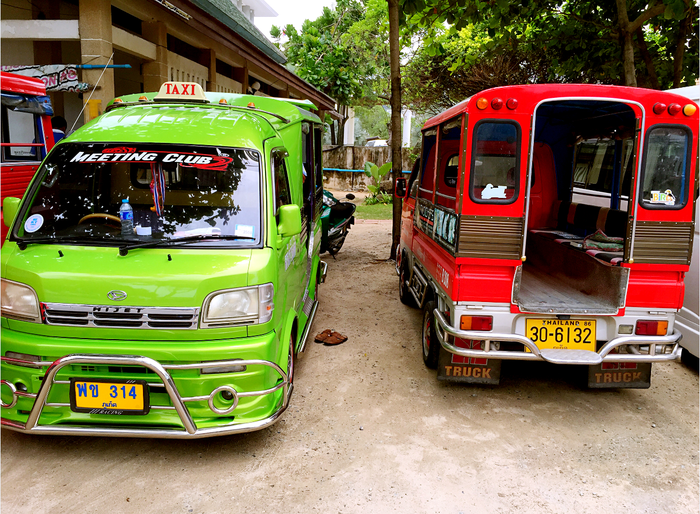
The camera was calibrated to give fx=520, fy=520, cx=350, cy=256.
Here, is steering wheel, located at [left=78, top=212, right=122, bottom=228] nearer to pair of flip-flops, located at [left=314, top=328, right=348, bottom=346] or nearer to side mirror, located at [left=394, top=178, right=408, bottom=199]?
pair of flip-flops, located at [left=314, top=328, right=348, bottom=346]

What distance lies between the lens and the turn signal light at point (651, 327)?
3.92m

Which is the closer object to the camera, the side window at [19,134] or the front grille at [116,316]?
the front grille at [116,316]

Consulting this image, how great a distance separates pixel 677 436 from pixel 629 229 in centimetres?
158

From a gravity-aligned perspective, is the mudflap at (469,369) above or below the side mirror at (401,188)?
below

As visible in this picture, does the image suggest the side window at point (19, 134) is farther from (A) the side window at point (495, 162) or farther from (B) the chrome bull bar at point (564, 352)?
(B) the chrome bull bar at point (564, 352)

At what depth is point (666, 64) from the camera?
9758mm

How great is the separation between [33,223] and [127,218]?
1.95ft

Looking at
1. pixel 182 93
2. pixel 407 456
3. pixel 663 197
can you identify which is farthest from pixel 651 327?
pixel 182 93

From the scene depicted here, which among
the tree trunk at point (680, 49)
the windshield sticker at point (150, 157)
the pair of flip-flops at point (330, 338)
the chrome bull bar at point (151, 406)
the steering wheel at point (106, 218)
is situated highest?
the tree trunk at point (680, 49)

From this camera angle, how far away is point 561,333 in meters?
3.93

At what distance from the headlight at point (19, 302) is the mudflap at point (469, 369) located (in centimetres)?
293

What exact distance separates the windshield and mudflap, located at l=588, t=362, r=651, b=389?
2.94 m

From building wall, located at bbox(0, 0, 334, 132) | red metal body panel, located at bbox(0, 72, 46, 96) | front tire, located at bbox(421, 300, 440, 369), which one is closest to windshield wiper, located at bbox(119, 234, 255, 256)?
front tire, located at bbox(421, 300, 440, 369)

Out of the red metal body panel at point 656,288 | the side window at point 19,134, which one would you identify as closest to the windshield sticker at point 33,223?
the side window at point 19,134
